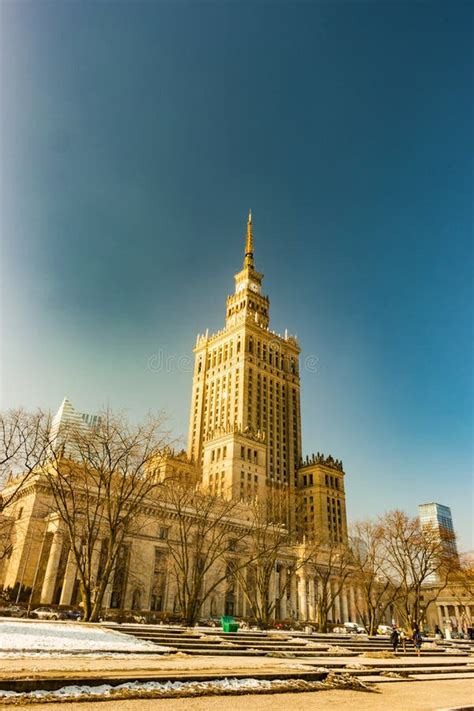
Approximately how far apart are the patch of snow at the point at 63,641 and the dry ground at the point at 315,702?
7362mm

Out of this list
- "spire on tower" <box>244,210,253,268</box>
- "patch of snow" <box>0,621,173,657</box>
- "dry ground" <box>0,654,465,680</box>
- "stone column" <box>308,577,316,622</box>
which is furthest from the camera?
"spire on tower" <box>244,210,253,268</box>

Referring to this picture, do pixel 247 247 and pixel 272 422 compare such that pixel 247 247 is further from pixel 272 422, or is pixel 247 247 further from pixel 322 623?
pixel 322 623

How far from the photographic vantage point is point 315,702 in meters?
12.1

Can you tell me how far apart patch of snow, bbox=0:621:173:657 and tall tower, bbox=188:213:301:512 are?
255 ft

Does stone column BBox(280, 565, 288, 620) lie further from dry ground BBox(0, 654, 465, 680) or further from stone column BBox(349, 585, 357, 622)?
dry ground BBox(0, 654, 465, 680)

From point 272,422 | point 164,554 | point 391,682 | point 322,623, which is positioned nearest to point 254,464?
point 272,422

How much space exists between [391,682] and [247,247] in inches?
5610

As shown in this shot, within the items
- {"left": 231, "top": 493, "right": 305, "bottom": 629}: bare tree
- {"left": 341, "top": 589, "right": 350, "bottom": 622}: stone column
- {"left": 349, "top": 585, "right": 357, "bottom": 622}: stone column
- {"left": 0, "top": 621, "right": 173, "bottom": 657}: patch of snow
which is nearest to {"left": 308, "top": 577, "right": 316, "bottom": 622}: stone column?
{"left": 231, "top": 493, "right": 305, "bottom": 629}: bare tree

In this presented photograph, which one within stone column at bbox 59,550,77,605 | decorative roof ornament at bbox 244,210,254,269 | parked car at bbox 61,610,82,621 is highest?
decorative roof ornament at bbox 244,210,254,269

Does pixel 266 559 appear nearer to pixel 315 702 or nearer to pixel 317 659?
pixel 317 659

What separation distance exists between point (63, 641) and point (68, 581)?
35204 millimetres

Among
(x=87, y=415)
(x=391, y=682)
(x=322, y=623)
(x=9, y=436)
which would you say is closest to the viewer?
(x=391, y=682)

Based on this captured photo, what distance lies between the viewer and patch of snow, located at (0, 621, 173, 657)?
55.3ft

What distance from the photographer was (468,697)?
14.4 metres
